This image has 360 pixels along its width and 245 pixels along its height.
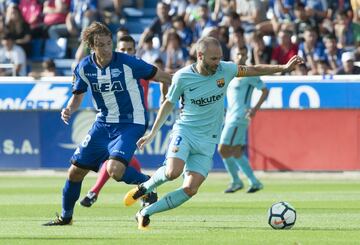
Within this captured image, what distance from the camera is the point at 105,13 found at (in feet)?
90.4

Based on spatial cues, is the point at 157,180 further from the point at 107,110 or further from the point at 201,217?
the point at 201,217

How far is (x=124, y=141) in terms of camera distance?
1246cm

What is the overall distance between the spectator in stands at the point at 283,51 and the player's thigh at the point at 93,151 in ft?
37.2

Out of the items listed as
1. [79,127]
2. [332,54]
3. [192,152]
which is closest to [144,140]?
[192,152]

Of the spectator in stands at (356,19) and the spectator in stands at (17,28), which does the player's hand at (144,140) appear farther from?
the spectator in stands at (17,28)

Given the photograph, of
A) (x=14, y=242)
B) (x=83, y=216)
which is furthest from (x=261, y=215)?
(x=14, y=242)

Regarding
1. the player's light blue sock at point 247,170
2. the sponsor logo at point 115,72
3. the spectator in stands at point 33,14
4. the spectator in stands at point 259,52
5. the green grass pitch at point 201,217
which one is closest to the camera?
the green grass pitch at point 201,217

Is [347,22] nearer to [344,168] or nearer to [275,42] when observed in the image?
[275,42]

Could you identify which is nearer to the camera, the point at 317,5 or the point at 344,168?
the point at 344,168

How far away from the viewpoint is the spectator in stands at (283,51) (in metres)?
23.5

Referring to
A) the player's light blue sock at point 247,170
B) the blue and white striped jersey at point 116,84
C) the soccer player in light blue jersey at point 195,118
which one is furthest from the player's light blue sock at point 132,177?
the player's light blue sock at point 247,170

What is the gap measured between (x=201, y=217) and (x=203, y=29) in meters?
12.1

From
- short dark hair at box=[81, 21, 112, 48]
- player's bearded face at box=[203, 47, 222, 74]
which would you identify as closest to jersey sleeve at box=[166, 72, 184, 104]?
player's bearded face at box=[203, 47, 222, 74]

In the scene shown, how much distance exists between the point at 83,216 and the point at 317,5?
12.9 metres
